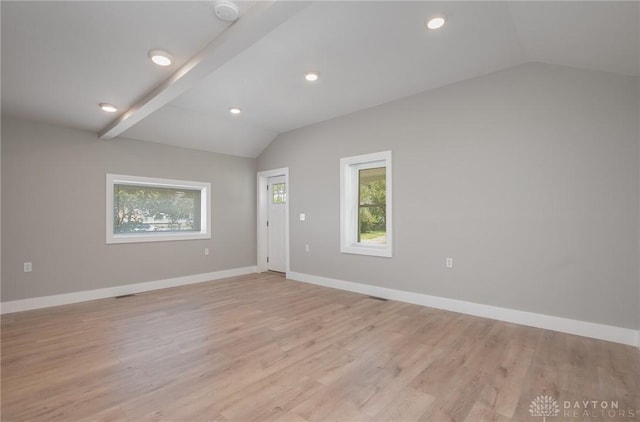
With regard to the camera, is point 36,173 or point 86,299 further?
point 86,299

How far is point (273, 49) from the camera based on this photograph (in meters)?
2.80

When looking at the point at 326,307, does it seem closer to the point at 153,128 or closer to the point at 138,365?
the point at 138,365

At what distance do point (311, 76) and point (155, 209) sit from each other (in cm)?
369

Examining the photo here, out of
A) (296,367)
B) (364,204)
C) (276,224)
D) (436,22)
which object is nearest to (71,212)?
(276,224)

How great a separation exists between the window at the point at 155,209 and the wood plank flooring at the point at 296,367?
150cm

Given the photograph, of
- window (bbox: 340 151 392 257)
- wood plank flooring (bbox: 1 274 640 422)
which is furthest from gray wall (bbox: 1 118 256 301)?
window (bbox: 340 151 392 257)

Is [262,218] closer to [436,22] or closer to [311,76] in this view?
[311,76]

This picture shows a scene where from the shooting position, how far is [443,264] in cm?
377

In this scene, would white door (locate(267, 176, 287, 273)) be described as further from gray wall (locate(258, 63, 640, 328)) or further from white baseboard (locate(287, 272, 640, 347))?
gray wall (locate(258, 63, 640, 328))

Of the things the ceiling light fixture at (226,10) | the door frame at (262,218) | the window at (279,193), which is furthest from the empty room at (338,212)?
the door frame at (262,218)

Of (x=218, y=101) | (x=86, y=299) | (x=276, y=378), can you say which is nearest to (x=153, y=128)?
(x=218, y=101)

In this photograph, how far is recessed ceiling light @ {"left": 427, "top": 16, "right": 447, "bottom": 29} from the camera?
7.79ft

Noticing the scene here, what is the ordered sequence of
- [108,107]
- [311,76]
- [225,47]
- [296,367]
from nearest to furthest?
[225,47] → [296,367] → [311,76] → [108,107]

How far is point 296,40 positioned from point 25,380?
11.4ft
